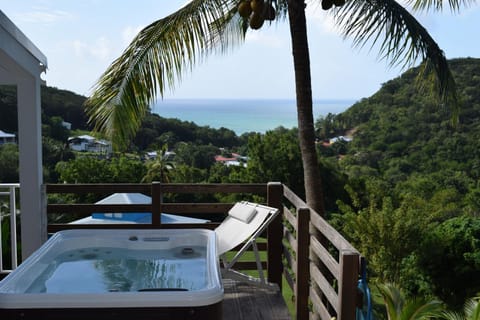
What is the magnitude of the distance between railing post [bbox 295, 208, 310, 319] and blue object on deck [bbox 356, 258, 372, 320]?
3.58ft

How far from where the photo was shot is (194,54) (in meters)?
5.77

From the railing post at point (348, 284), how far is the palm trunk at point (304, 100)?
2.92 m

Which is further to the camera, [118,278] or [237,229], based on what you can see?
[237,229]

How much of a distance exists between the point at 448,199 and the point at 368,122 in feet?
30.9

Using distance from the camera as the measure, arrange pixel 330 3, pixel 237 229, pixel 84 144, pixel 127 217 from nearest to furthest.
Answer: pixel 330 3 < pixel 237 229 < pixel 127 217 < pixel 84 144

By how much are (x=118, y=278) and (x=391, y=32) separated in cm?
351

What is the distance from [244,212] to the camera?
5.06m

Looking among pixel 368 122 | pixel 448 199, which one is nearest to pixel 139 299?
pixel 448 199

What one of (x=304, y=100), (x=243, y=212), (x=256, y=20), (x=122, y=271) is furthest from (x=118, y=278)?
(x=304, y=100)

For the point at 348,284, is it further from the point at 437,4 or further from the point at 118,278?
the point at 437,4

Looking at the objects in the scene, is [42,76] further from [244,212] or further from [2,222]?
[244,212]

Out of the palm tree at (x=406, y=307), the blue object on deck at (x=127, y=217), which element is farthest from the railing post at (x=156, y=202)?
the palm tree at (x=406, y=307)

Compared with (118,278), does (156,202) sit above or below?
above

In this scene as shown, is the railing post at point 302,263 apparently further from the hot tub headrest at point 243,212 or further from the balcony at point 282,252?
the hot tub headrest at point 243,212
